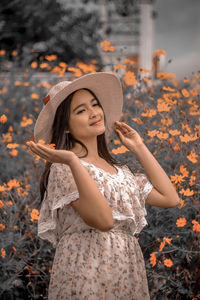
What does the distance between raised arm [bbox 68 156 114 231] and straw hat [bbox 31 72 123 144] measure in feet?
1.03

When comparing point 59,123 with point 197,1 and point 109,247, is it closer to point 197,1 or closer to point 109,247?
point 109,247

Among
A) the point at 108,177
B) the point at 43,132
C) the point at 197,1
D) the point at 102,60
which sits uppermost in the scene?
the point at 197,1

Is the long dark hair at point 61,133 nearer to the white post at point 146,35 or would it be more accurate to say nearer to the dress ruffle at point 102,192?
the dress ruffle at point 102,192

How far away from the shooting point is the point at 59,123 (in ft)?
4.71

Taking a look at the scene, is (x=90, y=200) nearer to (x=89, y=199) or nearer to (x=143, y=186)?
(x=89, y=199)

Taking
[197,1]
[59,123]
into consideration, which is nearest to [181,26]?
[197,1]

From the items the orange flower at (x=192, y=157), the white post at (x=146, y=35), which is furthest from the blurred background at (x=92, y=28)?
the orange flower at (x=192, y=157)

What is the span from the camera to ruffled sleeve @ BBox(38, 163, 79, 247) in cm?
129

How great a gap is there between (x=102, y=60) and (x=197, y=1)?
2.16 meters

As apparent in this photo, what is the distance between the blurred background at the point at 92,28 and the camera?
6.96 m

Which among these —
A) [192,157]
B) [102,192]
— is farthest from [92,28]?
[102,192]

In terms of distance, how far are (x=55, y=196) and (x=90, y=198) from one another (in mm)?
193

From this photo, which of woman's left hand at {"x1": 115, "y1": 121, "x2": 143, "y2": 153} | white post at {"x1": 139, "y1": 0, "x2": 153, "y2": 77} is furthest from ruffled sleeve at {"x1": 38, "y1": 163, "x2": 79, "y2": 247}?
white post at {"x1": 139, "y1": 0, "x2": 153, "y2": 77}

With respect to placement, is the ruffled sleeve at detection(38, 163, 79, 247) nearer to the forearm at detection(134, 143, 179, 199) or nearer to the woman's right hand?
the woman's right hand
